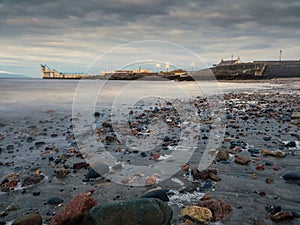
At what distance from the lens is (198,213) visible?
274 centimetres

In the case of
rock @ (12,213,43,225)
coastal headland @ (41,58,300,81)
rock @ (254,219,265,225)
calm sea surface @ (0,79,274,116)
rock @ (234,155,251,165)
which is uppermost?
coastal headland @ (41,58,300,81)

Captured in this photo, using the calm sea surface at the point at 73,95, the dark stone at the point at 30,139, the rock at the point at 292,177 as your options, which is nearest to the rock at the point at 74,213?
the rock at the point at 292,177

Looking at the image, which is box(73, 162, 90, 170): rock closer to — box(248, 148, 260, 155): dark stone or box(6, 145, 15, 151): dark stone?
box(6, 145, 15, 151): dark stone

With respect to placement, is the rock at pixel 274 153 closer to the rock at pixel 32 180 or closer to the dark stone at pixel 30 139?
the rock at pixel 32 180

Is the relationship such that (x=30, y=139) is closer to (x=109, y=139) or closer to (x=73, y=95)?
(x=109, y=139)

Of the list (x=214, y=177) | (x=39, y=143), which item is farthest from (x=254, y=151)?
(x=39, y=143)

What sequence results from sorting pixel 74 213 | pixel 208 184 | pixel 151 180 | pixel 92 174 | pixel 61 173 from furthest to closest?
pixel 61 173 → pixel 92 174 → pixel 151 180 → pixel 208 184 → pixel 74 213

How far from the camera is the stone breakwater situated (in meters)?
2.63

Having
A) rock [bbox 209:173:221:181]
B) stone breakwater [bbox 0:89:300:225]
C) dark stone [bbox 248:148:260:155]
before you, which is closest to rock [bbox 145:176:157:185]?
stone breakwater [bbox 0:89:300:225]

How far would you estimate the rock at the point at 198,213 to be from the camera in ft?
8.88

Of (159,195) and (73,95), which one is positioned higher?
(73,95)

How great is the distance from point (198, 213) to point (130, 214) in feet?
2.57

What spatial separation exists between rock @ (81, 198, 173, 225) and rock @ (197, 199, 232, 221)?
552 millimetres

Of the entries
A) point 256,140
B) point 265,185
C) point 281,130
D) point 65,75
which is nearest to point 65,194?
point 265,185
